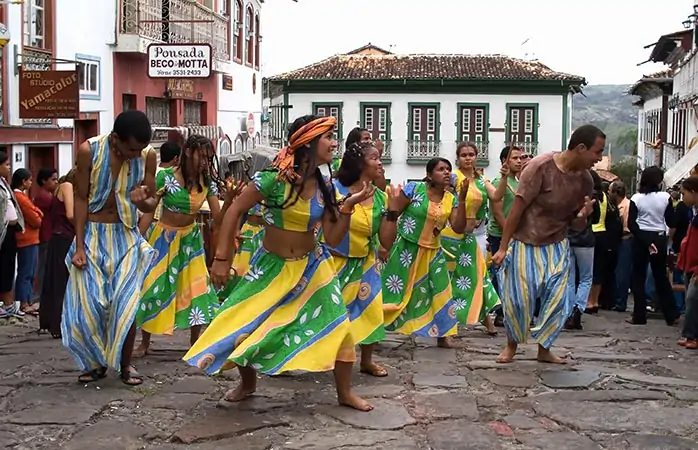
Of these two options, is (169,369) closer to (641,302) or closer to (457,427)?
(457,427)

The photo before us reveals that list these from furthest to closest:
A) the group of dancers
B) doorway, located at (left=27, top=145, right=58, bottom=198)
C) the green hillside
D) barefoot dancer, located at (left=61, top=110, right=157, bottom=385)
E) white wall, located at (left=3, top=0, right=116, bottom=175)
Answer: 1. the green hillside
2. doorway, located at (left=27, top=145, right=58, bottom=198)
3. white wall, located at (left=3, top=0, right=116, bottom=175)
4. barefoot dancer, located at (left=61, top=110, right=157, bottom=385)
5. the group of dancers

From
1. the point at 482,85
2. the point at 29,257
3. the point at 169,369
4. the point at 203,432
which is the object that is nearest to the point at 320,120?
the point at 203,432

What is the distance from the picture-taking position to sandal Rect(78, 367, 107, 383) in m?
6.84

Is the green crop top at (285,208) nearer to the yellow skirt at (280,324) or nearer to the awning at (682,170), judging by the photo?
the yellow skirt at (280,324)

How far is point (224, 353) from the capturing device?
5.80m

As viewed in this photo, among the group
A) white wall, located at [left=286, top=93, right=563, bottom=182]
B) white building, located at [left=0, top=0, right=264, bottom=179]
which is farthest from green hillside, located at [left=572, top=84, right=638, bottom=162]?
white building, located at [left=0, top=0, right=264, bottom=179]

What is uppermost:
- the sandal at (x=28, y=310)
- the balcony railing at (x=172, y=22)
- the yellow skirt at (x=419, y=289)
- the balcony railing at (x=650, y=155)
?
the balcony railing at (x=172, y=22)

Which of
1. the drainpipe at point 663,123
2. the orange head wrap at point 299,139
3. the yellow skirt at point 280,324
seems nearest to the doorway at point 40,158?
the orange head wrap at point 299,139

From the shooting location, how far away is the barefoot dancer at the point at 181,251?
800 centimetres

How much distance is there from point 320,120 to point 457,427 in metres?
1.90

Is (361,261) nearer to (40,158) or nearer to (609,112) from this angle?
(40,158)

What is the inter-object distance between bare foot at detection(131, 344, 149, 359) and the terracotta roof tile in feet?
127

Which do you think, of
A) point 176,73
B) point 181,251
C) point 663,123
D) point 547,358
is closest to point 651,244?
point 547,358

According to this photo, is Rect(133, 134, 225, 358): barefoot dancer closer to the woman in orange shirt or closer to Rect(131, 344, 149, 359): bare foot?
Rect(131, 344, 149, 359): bare foot
